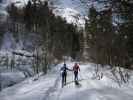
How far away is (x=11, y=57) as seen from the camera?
78.3 meters

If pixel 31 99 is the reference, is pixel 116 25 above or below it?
above

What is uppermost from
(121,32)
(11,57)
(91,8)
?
(91,8)

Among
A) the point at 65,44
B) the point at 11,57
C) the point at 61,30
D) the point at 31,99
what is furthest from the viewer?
the point at 65,44

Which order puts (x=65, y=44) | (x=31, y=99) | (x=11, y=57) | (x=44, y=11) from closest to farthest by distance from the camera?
(x=31, y=99) < (x=44, y=11) < (x=11, y=57) < (x=65, y=44)

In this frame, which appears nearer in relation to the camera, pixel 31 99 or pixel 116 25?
pixel 116 25

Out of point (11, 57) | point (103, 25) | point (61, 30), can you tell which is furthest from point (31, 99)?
point (61, 30)

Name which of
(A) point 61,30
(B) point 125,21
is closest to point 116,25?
(B) point 125,21

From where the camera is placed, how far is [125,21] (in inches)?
290

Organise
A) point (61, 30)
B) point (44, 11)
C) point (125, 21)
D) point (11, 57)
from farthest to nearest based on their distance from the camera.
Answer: point (61, 30) → point (11, 57) → point (44, 11) → point (125, 21)

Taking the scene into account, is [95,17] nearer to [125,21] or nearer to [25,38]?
[125,21]

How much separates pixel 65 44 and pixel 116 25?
86.5 m

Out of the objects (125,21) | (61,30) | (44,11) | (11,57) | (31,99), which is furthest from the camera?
(61,30)

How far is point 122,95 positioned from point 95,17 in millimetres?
16983

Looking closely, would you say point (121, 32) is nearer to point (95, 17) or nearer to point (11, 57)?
point (95, 17)
